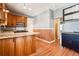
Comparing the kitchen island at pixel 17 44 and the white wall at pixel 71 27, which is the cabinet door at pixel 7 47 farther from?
the white wall at pixel 71 27

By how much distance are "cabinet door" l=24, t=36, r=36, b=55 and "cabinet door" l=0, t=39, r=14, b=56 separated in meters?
0.23

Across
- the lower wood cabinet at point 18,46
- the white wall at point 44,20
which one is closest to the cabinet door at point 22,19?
the white wall at point 44,20

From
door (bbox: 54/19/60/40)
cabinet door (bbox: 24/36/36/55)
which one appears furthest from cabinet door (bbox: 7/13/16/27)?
door (bbox: 54/19/60/40)

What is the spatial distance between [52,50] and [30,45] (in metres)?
0.41

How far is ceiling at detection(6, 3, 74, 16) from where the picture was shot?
1.51m

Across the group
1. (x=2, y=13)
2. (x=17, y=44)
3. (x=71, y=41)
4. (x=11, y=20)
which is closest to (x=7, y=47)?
(x=17, y=44)

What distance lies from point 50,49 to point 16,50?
20.6 inches

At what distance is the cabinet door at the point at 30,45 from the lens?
5.38 ft

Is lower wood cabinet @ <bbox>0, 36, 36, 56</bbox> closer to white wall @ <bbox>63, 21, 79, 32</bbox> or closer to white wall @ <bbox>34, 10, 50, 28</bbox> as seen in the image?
white wall @ <bbox>34, 10, 50, 28</bbox>

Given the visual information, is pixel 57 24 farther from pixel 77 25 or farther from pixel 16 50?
pixel 16 50

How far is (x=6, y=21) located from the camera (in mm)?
1480

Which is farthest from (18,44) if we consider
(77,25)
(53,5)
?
(77,25)

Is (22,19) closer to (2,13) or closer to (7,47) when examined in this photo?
(2,13)

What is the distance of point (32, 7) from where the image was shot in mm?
1553
